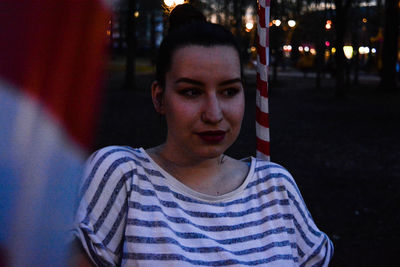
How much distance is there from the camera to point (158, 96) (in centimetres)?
209

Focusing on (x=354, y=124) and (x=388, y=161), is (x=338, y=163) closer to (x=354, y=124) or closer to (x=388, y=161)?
(x=388, y=161)

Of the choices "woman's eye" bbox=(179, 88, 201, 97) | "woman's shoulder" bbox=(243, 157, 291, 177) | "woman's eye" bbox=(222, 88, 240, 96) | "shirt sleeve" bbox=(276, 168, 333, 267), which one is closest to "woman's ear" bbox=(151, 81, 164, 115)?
"woman's eye" bbox=(179, 88, 201, 97)

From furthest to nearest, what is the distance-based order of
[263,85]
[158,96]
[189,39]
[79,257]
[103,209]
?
[263,85]
[158,96]
[189,39]
[103,209]
[79,257]

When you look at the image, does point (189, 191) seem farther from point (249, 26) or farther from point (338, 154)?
point (249, 26)

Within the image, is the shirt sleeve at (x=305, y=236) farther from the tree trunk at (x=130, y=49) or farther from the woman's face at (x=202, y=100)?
the tree trunk at (x=130, y=49)

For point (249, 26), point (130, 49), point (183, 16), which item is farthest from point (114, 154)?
point (249, 26)

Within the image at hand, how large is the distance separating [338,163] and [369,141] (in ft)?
8.13

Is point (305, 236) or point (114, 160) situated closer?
point (114, 160)

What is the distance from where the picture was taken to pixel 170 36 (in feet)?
6.66

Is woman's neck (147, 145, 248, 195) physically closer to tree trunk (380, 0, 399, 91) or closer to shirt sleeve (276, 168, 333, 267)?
shirt sleeve (276, 168, 333, 267)

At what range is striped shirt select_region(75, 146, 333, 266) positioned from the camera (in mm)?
1725

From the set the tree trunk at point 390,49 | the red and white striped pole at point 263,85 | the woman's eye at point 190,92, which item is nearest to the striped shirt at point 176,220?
the woman's eye at point 190,92

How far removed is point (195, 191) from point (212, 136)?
20 cm

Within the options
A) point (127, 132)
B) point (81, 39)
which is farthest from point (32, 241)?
point (127, 132)
